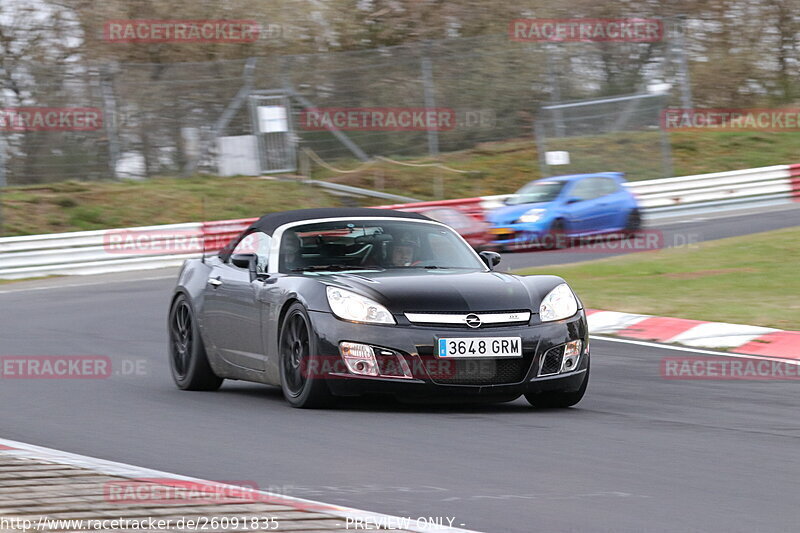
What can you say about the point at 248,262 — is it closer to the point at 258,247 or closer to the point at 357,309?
the point at 258,247

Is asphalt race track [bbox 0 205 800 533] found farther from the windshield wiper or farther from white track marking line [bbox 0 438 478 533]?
the windshield wiper

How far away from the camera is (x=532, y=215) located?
2238cm

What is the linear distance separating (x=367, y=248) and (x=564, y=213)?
1417 cm

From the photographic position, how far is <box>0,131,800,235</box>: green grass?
1042 inches

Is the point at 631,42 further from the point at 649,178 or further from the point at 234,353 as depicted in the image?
the point at 234,353

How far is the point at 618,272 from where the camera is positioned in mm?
18000

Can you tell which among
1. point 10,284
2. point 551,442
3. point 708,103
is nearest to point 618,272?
point 10,284

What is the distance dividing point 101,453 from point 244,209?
2170 cm

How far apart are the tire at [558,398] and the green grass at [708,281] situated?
436cm

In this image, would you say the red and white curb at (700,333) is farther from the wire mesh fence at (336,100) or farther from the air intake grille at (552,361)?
the wire mesh fence at (336,100)

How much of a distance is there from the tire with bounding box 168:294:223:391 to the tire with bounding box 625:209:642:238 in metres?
14.1
